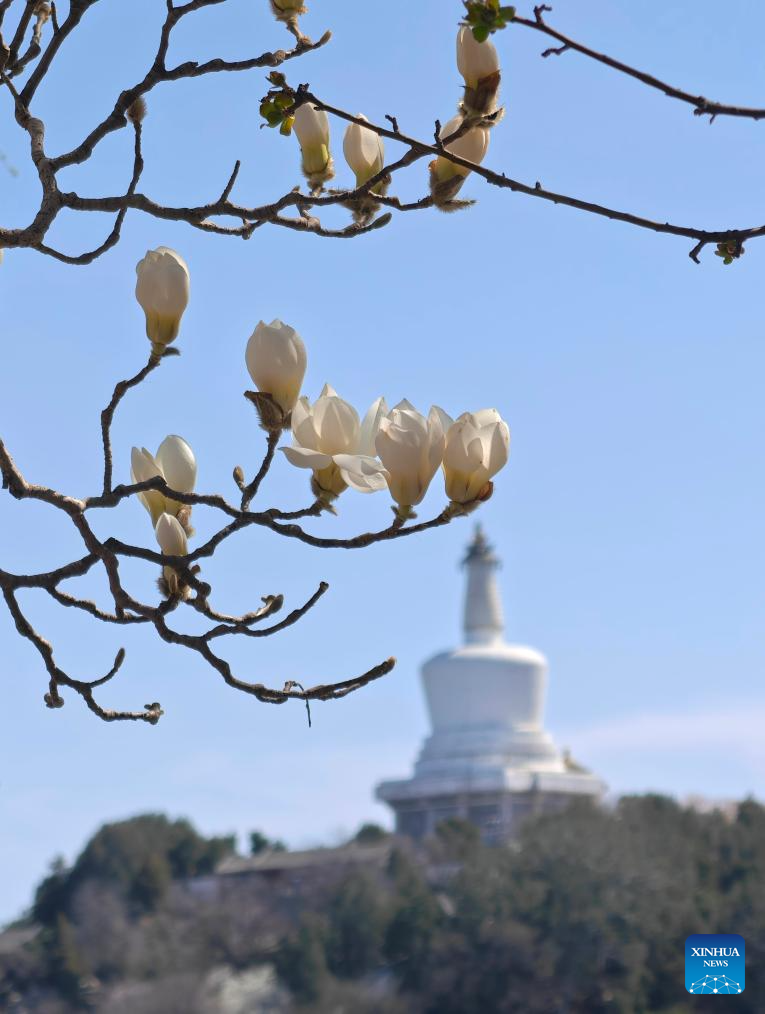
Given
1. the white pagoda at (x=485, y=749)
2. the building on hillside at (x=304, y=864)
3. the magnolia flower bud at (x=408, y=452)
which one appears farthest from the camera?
the white pagoda at (x=485, y=749)

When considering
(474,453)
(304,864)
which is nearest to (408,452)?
(474,453)

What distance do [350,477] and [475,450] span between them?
95 mm

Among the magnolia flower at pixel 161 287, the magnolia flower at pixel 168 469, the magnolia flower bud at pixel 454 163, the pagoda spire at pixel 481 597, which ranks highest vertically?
the pagoda spire at pixel 481 597

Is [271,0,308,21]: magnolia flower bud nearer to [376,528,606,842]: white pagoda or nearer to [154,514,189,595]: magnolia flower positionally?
[154,514,189,595]: magnolia flower

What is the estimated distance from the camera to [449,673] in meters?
36.1

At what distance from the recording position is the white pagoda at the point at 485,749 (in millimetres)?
34562

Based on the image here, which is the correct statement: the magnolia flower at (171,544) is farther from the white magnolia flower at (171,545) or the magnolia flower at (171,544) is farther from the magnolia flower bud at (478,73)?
the magnolia flower bud at (478,73)

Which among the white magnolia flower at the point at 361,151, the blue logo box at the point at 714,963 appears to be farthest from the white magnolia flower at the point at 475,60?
the blue logo box at the point at 714,963

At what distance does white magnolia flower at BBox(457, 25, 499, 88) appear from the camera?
1541 millimetres

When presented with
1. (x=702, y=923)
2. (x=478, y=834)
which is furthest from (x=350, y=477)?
(x=478, y=834)

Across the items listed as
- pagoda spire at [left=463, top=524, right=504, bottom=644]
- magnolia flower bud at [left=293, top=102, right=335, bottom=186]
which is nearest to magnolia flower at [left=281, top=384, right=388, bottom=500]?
magnolia flower bud at [left=293, top=102, right=335, bottom=186]

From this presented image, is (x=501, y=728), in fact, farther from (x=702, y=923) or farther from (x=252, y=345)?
(x=252, y=345)

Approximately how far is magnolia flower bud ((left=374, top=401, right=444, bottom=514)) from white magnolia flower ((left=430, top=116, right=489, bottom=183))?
0.31 meters

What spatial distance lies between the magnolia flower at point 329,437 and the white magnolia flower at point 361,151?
0.34 m
